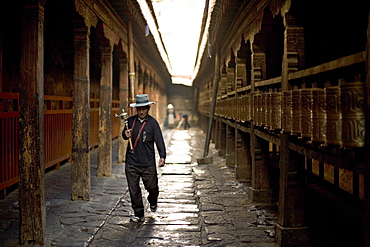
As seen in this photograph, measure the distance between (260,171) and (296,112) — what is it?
3.20 m

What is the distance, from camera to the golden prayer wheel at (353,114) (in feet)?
10.6

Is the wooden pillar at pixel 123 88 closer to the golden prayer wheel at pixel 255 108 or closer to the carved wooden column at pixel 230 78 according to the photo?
the carved wooden column at pixel 230 78

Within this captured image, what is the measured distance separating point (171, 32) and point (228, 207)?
37.0ft

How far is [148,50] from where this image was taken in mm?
18406

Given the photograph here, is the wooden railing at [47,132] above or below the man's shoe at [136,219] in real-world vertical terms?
above

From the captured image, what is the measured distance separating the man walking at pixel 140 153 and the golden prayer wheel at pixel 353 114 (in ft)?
11.9

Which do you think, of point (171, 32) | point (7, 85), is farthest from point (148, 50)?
point (7, 85)

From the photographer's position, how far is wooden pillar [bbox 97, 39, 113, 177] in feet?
32.8

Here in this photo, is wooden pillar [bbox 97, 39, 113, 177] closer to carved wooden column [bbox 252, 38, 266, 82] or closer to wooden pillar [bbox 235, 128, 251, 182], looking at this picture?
wooden pillar [bbox 235, 128, 251, 182]

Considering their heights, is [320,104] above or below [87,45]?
below

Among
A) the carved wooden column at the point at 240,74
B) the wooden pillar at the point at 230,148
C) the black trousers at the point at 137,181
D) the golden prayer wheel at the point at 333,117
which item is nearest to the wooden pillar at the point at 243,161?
the carved wooden column at the point at 240,74

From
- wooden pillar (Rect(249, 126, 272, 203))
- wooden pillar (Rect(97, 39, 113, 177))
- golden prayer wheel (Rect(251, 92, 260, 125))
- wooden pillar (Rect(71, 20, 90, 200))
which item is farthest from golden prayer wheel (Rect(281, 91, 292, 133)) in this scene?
wooden pillar (Rect(97, 39, 113, 177))

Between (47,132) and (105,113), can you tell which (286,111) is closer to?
(105,113)

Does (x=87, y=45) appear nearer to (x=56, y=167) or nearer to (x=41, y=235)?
(x=41, y=235)
